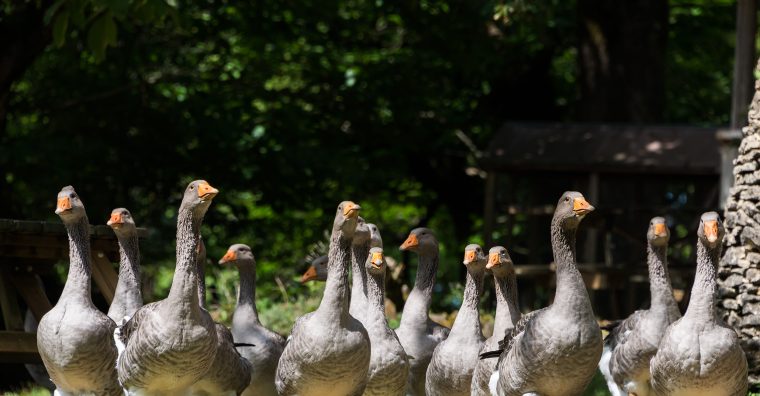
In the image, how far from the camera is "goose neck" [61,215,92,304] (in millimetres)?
9055

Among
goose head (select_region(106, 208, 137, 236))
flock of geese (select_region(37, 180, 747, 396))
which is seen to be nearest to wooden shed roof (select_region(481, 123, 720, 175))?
flock of geese (select_region(37, 180, 747, 396))

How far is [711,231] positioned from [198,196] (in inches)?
148

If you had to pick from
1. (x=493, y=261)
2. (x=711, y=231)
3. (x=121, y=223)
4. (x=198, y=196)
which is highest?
(x=198, y=196)

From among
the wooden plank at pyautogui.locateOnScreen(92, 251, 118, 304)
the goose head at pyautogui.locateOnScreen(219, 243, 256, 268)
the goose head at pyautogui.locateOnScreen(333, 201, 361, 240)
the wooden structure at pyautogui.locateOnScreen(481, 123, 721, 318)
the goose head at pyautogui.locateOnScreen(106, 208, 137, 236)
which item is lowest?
the wooden structure at pyautogui.locateOnScreen(481, 123, 721, 318)

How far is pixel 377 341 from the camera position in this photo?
932 cm

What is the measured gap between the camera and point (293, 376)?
8641mm

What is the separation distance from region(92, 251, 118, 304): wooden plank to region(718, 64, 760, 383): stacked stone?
5818 millimetres

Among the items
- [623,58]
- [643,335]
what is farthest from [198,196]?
[623,58]

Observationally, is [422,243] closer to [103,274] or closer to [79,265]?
[79,265]

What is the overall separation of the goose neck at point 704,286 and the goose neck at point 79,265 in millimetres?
4523

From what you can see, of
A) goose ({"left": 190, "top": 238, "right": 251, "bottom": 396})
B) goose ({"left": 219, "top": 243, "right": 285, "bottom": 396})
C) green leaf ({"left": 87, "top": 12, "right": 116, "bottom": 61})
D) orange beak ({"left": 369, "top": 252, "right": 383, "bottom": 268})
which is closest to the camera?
goose ({"left": 190, "top": 238, "right": 251, "bottom": 396})

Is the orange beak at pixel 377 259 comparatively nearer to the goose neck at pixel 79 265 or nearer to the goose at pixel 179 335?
the goose at pixel 179 335

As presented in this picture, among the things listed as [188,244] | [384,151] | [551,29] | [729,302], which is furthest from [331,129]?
[188,244]

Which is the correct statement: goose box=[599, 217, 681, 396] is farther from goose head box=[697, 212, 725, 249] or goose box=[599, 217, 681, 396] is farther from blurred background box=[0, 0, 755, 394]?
blurred background box=[0, 0, 755, 394]
